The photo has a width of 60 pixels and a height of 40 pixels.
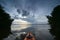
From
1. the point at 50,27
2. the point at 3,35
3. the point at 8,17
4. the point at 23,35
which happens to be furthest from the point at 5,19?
the point at 50,27

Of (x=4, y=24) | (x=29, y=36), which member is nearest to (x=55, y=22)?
(x=29, y=36)

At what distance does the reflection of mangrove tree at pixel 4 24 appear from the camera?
101ft

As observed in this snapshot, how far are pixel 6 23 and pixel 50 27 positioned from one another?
1022cm

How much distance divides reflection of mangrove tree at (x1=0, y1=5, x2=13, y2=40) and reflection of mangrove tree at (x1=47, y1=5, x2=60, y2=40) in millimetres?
9638

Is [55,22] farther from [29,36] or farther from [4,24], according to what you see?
[4,24]

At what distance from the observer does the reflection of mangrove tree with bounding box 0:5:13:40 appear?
30.7 metres

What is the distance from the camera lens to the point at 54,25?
32.8 metres

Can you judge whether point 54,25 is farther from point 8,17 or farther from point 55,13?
point 8,17

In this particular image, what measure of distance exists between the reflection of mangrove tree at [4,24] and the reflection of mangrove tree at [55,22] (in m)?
9.64

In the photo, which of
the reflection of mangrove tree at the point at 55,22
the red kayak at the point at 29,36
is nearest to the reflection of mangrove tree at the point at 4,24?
the red kayak at the point at 29,36

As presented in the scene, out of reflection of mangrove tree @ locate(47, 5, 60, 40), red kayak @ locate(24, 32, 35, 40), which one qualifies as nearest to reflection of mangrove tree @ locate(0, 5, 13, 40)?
red kayak @ locate(24, 32, 35, 40)

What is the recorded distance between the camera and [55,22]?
32688 millimetres

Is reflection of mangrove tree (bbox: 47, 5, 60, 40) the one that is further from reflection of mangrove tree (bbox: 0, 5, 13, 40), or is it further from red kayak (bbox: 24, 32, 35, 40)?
reflection of mangrove tree (bbox: 0, 5, 13, 40)

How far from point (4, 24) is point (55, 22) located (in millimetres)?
Answer: 11459
